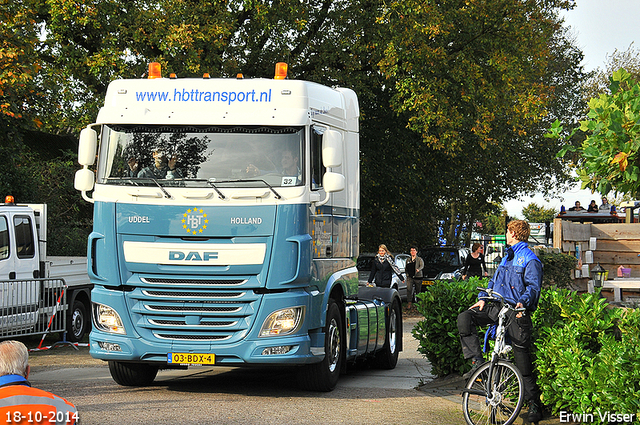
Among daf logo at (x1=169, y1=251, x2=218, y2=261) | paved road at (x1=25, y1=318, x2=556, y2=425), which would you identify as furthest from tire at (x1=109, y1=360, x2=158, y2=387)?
daf logo at (x1=169, y1=251, x2=218, y2=261)

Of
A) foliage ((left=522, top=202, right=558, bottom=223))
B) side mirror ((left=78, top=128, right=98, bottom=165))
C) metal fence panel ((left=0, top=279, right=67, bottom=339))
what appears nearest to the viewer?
side mirror ((left=78, top=128, right=98, bottom=165))

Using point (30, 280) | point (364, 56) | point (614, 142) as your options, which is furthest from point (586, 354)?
point (364, 56)

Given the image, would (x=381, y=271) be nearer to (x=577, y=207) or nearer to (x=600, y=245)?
(x=600, y=245)

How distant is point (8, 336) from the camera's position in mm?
13727

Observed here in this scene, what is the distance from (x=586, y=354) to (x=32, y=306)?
1031 cm

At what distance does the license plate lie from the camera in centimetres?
884

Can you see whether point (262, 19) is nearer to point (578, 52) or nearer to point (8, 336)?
point (8, 336)

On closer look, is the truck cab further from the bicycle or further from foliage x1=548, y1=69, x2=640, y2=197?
foliage x1=548, y1=69, x2=640, y2=197

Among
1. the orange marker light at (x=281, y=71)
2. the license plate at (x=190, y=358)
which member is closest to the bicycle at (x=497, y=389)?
the license plate at (x=190, y=358)

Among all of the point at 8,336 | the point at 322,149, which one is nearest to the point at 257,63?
the point at 8,336

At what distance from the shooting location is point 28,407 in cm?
368

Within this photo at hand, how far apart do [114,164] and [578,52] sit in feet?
126

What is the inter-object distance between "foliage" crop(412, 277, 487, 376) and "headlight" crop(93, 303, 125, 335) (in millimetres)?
3742

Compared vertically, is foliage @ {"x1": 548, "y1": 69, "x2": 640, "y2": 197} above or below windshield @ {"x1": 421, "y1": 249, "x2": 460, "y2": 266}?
above
